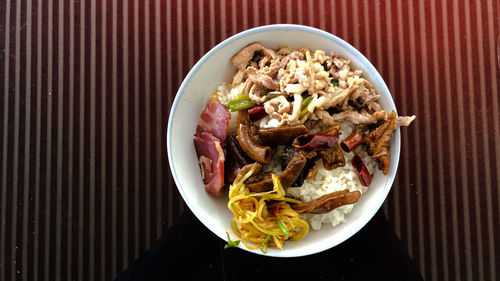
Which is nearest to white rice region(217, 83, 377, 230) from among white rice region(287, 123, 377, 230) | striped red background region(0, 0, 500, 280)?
white rice region(287, 123, 377, 230)

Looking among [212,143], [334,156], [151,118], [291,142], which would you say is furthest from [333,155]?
[151,118]

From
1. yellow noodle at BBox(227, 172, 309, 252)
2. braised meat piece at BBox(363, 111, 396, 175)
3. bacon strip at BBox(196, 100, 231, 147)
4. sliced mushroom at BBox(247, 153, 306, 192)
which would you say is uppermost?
bacon strip at BBox(196, 100, 231, 147)

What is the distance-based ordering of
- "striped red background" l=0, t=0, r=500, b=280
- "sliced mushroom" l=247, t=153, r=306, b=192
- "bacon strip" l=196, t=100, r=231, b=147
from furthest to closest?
"striped red background" l=0, t=0, r=500, b=280, "bacon strip" l=196, t=100, r=231, b=147, "sliced mushroom" l=247, t=153, r=306, b=192

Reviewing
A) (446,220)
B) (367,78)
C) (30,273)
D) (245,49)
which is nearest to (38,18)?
(245,49)

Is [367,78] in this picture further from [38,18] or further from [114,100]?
[38,18]

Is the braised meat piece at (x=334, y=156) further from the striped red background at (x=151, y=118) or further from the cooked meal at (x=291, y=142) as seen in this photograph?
the striped red background at (x=151, y=118)

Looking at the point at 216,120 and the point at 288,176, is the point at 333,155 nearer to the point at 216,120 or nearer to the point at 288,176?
Answer: the point at 288,176

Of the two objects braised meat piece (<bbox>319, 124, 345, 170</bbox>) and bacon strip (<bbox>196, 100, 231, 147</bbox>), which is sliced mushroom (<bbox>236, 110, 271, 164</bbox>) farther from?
braised meat piece (<bbox>319, 124, 345, 170</bbox>)
